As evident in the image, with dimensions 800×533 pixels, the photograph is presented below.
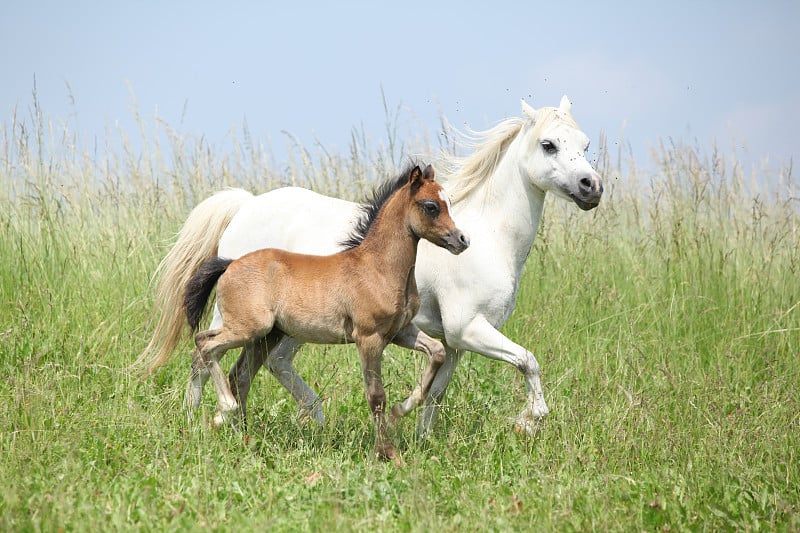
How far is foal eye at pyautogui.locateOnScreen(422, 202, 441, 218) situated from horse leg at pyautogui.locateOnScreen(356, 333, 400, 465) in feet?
2.40

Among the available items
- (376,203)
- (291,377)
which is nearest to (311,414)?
(291,377)

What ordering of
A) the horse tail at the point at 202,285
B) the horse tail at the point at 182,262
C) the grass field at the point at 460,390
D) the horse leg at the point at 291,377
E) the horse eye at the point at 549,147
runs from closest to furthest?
1. the grass field at the point at 460,390
2. the horse tail at the point at 202,285
3. the horse eye at the point at 549,147
4. the horse leg at the point at 291,377
5. the horse tail at the point at 182,262

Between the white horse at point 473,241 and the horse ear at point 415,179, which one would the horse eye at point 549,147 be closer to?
the white horse at point 473,241

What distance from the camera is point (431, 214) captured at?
4.70 m

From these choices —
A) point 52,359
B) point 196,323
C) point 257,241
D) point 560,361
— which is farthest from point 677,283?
point 52,359

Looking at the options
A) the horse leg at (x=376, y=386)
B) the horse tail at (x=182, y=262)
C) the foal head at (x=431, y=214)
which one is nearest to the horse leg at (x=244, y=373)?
the horse tail at (x=182, y=262)

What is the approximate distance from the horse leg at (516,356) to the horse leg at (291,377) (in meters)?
1.08

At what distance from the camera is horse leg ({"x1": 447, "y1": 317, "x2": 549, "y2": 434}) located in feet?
17.5

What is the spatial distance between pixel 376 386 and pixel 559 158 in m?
1.85

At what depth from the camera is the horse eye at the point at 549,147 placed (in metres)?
5.50

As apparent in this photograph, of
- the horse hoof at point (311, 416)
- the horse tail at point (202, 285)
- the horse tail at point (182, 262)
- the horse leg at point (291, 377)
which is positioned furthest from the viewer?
the horse tail at point (182, 262)

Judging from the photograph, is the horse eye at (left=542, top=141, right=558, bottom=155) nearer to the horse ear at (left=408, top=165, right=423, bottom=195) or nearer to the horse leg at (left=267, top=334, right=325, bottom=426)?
the horse ear at (left=408, top=165, right=423, bottom=195)

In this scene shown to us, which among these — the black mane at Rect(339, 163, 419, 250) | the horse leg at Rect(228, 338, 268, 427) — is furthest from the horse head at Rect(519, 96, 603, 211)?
the horse leg at Rect(228, 338, 268, 427)

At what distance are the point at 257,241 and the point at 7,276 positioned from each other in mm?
2777
